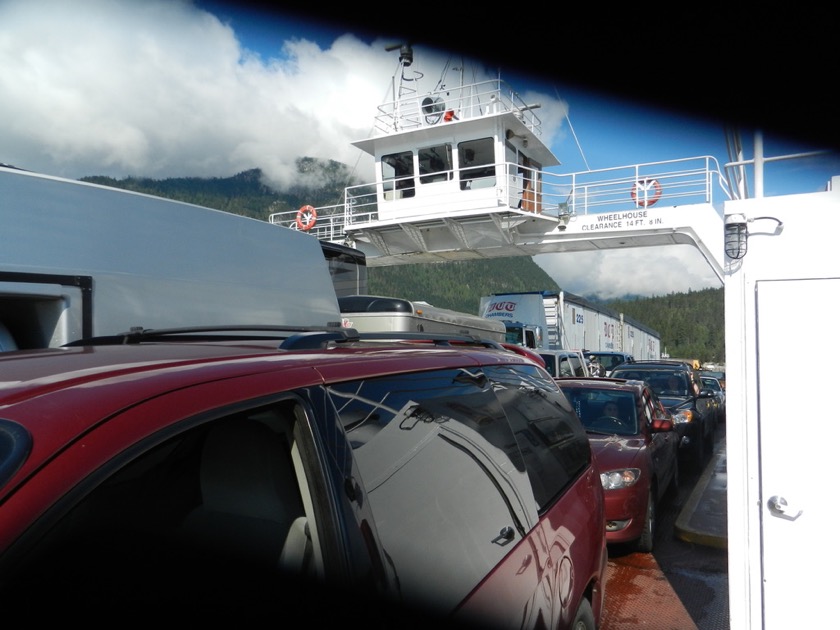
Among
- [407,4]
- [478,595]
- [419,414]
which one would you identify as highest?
[407,4]

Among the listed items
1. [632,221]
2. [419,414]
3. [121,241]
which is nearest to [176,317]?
[121,241]

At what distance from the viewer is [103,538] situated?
1.26 metres

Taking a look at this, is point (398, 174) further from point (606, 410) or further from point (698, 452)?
point (606, 410)

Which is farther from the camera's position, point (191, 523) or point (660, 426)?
point (660, 426)

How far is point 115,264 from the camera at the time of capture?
3.30 m

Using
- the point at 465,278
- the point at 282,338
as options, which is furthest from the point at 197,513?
the point at 465,278

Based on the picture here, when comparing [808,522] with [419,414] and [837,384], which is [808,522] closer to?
[837,384]

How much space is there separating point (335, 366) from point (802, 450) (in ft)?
8.40

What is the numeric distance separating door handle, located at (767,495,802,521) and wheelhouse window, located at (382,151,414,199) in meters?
17.8

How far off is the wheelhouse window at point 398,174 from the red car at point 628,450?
1286 cm

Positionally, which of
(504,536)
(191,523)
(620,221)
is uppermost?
(620,221)

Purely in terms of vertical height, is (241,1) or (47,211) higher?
(241,1)

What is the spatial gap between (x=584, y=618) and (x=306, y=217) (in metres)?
19.4

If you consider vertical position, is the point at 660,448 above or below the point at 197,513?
below
